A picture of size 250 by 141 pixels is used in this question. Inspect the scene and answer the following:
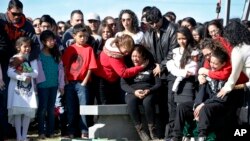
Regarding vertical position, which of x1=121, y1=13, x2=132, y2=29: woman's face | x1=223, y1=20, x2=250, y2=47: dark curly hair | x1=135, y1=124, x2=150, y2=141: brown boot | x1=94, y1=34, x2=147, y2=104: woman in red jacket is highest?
x1=121, y1=13, x2=132, y2=29: woman's face

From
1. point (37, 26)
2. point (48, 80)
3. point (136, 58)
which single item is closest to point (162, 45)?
point (136, 58)

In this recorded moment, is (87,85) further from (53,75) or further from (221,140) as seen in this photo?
(221,140)

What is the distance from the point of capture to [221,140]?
7.49m

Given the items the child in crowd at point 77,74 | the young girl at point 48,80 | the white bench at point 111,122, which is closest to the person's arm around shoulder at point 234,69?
the white bench at point 111,122

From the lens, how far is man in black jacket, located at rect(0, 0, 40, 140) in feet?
28.7

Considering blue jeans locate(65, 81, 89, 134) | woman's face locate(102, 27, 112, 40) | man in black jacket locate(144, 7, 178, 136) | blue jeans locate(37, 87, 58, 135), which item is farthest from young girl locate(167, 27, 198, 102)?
blue jeans locate(37, 87, 58, 135)

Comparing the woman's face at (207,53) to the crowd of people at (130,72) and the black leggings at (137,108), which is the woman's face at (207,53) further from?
the black leggings at (137,108)

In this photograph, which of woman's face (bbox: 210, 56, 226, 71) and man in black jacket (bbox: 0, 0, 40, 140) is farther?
man in black jacket (bbox: 0, 0, 40, 140)

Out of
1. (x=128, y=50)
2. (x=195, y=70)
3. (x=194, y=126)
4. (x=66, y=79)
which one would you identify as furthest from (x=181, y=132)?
(x=66, y=79)

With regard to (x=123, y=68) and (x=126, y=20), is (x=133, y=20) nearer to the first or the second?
(x=126, y=20)

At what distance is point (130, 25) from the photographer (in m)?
8.81

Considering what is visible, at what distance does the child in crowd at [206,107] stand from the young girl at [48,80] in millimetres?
2468

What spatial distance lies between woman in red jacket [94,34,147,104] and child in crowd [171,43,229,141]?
3.88 ft

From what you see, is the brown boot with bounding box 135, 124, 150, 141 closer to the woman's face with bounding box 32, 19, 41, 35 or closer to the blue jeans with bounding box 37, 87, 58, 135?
the blue jeans with bounding box 37, 87, 58, 135
